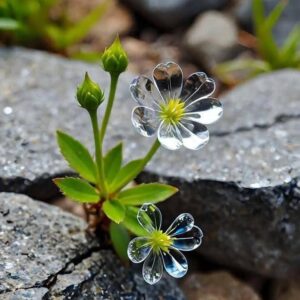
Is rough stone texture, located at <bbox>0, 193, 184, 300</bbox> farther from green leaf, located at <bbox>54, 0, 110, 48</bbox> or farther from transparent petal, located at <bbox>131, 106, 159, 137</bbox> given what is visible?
green leaf, located at <bbox>54, 0, 110, 48</bbox>

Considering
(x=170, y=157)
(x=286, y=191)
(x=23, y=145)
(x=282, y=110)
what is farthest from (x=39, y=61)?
(x=286, y=191)

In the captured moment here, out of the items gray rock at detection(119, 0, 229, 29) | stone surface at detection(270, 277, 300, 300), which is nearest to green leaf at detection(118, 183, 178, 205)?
stone surface at detection(270, 277, 300, 300)

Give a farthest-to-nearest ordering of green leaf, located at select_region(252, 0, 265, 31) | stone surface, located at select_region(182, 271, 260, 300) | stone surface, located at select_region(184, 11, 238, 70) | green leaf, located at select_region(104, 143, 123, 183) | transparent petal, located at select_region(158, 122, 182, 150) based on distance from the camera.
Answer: stone surface, located at select_region(184, 11, 238, 70) < green leaf, located at select_region(252, 0, 265, 31) < stone surface, located at select_region(182, 271, 260, 300) < green leaf, located at select_region(104, 143, 123, 183) < transparent petal, located at select_region(158, 122, 182, 150)

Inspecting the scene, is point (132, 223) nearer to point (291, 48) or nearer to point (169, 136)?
point (169, 136)

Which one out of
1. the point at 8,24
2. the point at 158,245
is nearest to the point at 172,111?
the point at 158,245

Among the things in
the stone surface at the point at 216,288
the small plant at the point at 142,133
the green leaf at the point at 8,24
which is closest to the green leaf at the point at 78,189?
the small plant at the point at 142,133

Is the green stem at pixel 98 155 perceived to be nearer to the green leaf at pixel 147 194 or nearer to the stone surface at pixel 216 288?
the green leaf at pixel 147 194
